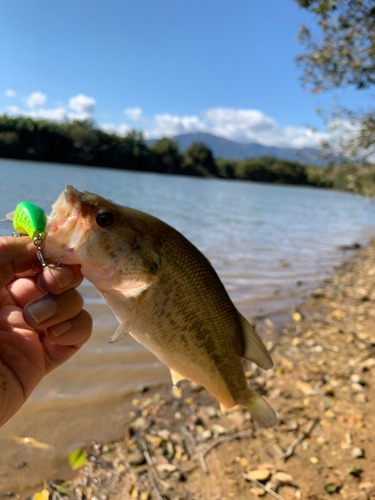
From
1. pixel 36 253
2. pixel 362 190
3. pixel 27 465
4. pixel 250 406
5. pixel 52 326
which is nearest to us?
pixel 36 253

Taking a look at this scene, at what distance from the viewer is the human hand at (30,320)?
64.4 inches

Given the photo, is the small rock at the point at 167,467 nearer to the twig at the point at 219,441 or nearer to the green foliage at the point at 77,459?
the twig at the point at 219,441

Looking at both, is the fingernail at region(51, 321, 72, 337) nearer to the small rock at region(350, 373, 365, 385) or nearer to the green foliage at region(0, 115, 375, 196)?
the small rock at region(350, 373, 365, 385)

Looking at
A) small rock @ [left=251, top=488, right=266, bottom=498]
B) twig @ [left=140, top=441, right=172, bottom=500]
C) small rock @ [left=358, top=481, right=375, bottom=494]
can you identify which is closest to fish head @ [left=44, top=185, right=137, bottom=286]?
twig @ [left=140, top=441, right=172, bottom=500]

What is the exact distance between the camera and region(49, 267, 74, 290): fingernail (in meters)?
1.62

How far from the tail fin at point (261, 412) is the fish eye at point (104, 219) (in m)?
1.50

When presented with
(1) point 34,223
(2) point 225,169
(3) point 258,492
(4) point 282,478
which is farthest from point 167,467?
(2) point 225,169

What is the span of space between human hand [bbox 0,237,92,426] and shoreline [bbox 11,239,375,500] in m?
1.40

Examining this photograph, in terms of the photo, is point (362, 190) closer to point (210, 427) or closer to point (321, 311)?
point (321, 311)

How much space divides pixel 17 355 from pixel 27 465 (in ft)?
5.47

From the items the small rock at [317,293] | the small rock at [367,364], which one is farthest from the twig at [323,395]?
the small rock at [317,293]

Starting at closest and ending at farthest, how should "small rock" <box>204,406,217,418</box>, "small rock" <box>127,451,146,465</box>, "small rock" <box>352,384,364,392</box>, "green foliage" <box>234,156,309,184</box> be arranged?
"small rock" <box>127,451,146,465</box> < "small rock" <box>204,406,217,418</box> < "small rock" <box>352,384,364,392</box> < "green foliage" <box>234,156,309,184</box>

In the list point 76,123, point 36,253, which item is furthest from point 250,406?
point 76,123

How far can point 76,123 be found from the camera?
79.6 meters
